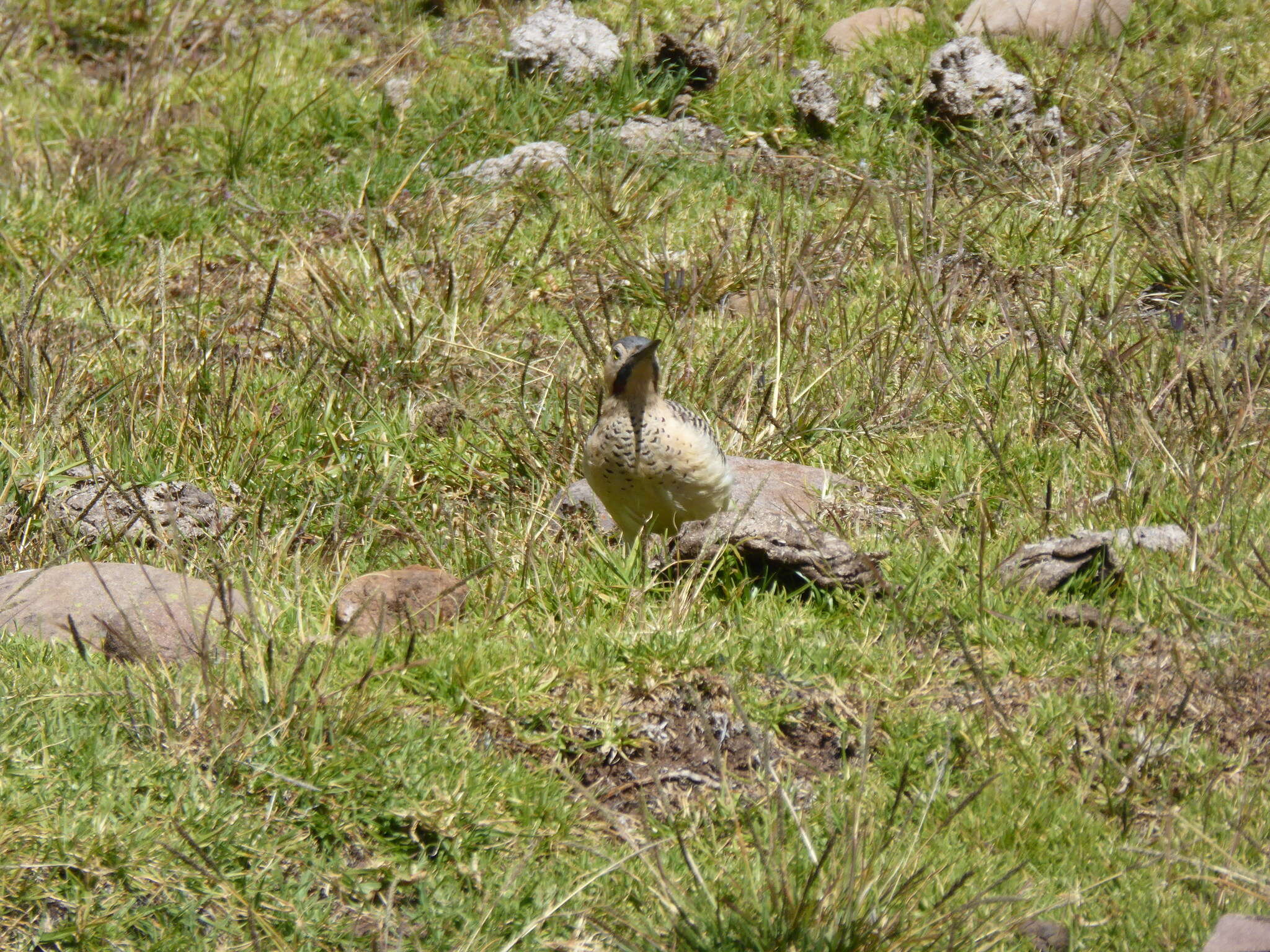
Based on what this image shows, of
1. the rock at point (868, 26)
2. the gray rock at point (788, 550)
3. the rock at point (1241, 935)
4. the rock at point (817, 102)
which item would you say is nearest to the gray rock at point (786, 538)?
the gray rock at point (788, 550)

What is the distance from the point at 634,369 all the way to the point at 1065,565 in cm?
152

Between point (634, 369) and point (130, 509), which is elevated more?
point (634, 369)

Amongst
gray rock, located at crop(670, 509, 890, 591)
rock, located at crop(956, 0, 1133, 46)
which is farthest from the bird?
rock, located at crop(956, 0, 1133, 46)

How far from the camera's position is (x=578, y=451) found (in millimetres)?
5223

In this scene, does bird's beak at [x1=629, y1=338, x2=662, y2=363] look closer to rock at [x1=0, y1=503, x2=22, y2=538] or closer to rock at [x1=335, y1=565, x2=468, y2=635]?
rock at [x1=335, y1=565, x2=468, y2=635]

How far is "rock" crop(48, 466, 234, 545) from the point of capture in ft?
15.4

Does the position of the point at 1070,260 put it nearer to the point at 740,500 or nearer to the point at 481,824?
the point at 740,500

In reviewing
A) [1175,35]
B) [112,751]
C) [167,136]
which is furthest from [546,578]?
[1175,35]

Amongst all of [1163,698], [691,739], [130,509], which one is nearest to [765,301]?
[130,509]

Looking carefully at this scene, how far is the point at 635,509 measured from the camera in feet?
15.0

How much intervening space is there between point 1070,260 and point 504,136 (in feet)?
10.4

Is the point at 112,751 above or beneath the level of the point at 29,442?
above

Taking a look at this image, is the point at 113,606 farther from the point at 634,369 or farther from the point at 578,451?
the point at 578,451

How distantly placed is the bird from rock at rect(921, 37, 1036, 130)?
3.29 metres
